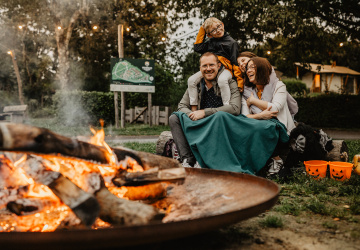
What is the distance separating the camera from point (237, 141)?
12.8ft

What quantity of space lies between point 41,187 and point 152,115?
46.4 feet

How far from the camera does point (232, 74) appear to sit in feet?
14.5

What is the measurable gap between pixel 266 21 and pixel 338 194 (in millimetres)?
9883

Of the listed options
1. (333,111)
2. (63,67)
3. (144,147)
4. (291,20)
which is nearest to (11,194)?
(144,147)

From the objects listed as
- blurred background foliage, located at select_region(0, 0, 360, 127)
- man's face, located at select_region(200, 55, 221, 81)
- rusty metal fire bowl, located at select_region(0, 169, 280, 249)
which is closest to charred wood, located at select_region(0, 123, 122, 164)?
rusty metal fire bowl, located at select_region(0, 169, 280, 249)

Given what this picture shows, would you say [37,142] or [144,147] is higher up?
[37,142]

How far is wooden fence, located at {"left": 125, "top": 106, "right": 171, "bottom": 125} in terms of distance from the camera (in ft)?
50.4

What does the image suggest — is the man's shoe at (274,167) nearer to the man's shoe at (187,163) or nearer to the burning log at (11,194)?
the man's shoe at (187,163)

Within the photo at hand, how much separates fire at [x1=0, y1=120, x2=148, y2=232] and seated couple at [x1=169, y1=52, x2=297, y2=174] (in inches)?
73.8

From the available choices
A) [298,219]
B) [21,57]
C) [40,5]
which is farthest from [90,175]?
[21,57]

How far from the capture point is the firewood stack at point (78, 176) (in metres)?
1.67

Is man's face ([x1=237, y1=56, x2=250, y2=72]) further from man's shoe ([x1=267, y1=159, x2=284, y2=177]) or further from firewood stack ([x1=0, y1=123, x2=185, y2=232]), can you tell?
firewood stack ([x1=0, y1=123, x2=185, y2=232])

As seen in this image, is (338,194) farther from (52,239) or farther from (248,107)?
(52,239)

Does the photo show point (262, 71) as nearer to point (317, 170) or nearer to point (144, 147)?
point (317, 170)
